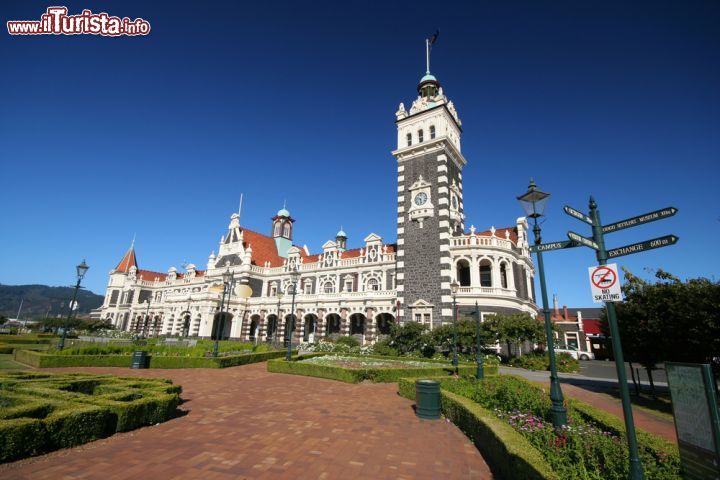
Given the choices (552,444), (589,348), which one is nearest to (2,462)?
(552,444)

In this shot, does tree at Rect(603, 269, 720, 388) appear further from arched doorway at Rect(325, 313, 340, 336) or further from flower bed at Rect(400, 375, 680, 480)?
arched doorway at Rect(325, 313, 340, 336)

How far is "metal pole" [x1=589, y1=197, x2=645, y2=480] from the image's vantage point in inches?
182

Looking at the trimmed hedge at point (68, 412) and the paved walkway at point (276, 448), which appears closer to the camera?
the paved walkway at point (276, 448)

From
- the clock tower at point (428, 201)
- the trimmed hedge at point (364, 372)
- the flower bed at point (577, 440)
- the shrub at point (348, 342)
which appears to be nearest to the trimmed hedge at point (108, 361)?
the trimmed hedge at point (364, 372)

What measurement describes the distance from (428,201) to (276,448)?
1097 inches

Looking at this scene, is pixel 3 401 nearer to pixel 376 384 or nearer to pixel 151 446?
pixel 151 446

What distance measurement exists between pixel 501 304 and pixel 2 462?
98.3ft

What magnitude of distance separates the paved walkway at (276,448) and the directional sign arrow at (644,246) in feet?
15.3

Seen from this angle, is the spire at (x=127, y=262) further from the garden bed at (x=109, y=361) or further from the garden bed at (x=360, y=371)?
the garden bed at (x=360, y=371)

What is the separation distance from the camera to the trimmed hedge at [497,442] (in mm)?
5062

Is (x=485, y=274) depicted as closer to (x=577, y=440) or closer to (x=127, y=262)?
(x=577, y=440)

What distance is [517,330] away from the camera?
25281 mm

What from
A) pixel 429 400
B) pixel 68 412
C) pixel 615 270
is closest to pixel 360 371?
pixel 429 400

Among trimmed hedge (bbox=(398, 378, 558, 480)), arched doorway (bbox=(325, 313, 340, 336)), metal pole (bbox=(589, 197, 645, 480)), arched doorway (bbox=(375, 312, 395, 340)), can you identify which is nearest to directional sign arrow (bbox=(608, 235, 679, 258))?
metal pole (bbox=(589, 197, 645, 480))
